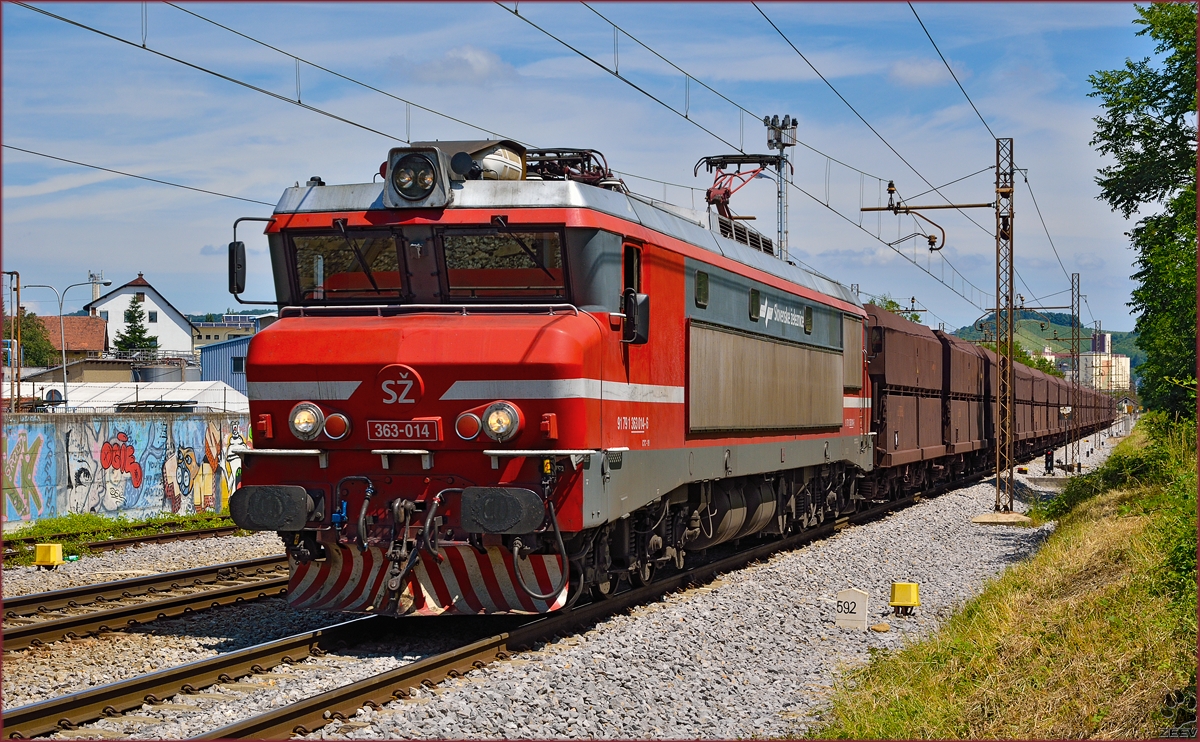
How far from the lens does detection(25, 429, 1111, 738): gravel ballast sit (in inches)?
308

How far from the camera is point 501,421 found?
971 cm

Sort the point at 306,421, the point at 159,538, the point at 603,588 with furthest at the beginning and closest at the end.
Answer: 1. the point at 159,538
2. the point at 603,588
3. the point at 306,421

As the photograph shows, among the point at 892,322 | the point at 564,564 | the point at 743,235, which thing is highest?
the point at 743,235

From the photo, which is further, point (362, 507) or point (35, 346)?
point (35, 346)

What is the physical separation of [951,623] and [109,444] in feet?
58.1

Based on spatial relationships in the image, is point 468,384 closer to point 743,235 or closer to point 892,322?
point 743,235

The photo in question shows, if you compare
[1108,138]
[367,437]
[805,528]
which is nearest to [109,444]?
[805,528]

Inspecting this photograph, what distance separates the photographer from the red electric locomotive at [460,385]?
9.79 m

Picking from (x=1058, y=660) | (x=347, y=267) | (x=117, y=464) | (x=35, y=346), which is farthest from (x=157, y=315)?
(x=1058, y=660)

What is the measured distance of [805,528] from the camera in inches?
741

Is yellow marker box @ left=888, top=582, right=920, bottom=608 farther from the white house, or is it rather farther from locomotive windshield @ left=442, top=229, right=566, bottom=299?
the white house

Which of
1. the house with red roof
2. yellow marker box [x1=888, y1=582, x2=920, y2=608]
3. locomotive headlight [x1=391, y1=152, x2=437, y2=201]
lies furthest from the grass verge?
the house with red roof

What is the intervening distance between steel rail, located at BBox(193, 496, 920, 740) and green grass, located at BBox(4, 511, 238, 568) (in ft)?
29.7

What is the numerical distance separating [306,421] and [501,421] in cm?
176
